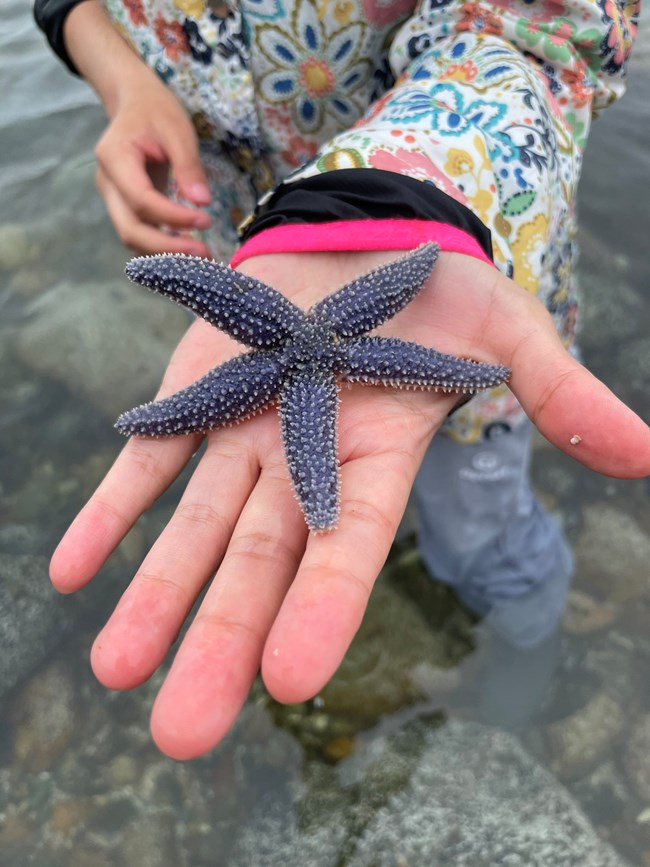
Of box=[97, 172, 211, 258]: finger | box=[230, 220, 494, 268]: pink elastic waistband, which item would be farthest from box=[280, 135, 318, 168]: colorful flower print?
box=[230, 220, 494, 268]: pink elastic waistband

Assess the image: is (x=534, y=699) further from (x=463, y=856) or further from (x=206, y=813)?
(x=206, y=813)

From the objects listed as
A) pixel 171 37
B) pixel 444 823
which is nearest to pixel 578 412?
pixel 444 823

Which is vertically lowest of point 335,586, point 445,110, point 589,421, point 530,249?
point 335,586

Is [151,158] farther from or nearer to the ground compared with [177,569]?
farther from the ground

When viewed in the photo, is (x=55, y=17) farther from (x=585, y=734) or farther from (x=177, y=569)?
(x=585, y=734)

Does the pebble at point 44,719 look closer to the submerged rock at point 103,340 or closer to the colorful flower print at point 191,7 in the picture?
the submerged rock at point 103,340

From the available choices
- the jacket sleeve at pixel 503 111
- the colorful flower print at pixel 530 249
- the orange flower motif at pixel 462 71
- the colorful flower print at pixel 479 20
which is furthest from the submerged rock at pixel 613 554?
the colorful flower print at pixel 479 20

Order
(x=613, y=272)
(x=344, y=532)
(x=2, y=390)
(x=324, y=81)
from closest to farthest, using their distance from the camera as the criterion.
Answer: (x=344, y=532)
(x=324, y=81)
(x=2, y=390)
(x=613, y=272)

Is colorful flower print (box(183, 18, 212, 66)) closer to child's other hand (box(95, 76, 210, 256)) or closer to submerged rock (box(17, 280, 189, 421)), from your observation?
child's other hand (box(95, 76, 210, 256))

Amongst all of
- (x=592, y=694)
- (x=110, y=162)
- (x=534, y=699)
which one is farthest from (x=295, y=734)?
(x=110, y=162)
